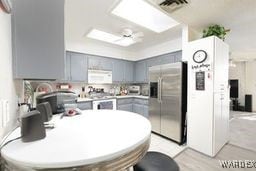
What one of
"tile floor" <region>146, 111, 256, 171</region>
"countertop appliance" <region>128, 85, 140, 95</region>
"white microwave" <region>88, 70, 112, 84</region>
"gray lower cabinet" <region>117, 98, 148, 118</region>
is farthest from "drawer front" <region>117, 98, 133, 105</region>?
"tile floor" <region>146, 111, 256, 171</region>

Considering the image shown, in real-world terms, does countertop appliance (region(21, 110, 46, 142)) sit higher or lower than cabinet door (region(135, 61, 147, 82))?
lower

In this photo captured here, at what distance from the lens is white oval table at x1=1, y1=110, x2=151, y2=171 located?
0.56 meters

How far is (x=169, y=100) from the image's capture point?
9.64 ft

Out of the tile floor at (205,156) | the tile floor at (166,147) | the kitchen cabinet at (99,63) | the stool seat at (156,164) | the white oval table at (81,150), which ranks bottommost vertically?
the tile floor at (166,147)

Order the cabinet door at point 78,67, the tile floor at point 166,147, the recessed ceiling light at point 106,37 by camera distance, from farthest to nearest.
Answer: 1. the cabinet door at point 78,67
2. the recessed ceiling light at point 106,37
3. the tile floor at point 166,147

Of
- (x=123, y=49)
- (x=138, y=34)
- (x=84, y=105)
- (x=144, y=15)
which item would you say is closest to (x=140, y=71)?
(x=123, y=49)

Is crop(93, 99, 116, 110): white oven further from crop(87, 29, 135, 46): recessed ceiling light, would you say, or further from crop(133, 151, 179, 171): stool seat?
crop(133, 151, 179, 171): stool seat

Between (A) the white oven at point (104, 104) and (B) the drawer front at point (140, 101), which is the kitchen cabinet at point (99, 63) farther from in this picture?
(B) the drawer front at point (140, 101)

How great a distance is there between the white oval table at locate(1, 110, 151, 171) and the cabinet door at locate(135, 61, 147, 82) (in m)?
3.65

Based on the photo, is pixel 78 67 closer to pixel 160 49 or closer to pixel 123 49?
pixel 123 49

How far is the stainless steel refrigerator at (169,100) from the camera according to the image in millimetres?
2729

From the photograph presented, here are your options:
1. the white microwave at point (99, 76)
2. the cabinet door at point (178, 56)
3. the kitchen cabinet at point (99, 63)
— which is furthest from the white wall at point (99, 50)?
the cabinet door at point (178, 56)

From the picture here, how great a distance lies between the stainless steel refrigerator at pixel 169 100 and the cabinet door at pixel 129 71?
4.61ft

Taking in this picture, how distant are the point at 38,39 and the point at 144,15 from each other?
1.79 m
